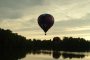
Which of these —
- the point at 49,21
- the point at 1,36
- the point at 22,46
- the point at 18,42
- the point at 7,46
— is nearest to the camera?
the point at 49,21

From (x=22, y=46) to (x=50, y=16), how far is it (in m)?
128

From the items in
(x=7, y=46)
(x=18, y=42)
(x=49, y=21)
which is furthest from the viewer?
(x=18, y=42)

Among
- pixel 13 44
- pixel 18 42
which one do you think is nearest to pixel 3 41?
pixel 13 44

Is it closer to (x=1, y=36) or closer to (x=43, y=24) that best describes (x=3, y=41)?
(x=1, y=36)

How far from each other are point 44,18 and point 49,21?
90 centimetres

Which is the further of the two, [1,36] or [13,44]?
[13,44]

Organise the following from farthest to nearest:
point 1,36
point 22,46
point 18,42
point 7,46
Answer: point 22,46, point 18,42, point 7,46, point 1,36

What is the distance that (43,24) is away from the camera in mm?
58062

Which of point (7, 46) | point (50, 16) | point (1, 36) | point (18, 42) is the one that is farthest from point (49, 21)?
point (18, 42)

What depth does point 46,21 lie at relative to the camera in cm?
5775

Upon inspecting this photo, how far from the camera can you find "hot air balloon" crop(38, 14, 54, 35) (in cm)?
5751

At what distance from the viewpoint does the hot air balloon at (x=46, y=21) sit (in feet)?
189

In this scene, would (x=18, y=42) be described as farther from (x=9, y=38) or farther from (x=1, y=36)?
(x=1, y=36)

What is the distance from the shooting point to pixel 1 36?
144m
